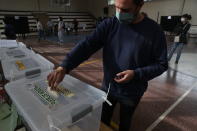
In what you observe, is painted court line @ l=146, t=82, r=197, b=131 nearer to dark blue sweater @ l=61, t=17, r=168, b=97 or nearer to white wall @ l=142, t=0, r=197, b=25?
dark blue sweater @ l=61, t=17, r=168, b=97

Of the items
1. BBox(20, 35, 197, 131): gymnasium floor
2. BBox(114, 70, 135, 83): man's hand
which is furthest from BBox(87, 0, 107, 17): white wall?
BBox(114, 70, 135, 83): man's hand

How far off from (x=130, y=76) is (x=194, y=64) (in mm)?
4416

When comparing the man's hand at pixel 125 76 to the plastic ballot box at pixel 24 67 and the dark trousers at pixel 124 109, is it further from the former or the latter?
the plastic ballot box at pixel 24 67

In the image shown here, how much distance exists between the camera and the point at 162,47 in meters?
0.83

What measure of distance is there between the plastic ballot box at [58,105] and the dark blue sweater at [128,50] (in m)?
0.17

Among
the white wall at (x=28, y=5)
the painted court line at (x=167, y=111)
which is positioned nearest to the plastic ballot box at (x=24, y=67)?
the painted court line at (x=167, y=111)

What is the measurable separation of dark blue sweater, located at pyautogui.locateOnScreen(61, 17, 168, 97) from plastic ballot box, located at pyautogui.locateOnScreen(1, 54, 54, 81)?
24 centimetres

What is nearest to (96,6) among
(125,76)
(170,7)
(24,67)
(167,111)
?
(170,7)

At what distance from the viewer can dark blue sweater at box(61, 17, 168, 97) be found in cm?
82

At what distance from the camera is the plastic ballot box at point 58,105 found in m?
0.55

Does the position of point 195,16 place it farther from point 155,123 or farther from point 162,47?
point 162,47

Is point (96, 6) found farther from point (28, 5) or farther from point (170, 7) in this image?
point (170, 7)

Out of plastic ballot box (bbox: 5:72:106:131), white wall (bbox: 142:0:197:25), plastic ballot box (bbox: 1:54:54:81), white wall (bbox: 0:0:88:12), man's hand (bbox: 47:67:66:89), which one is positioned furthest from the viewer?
white wall (bbox: 0:0:88:12)

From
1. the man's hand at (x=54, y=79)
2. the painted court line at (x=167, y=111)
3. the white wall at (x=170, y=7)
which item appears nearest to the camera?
the man's hand at (x=54, y=79)
